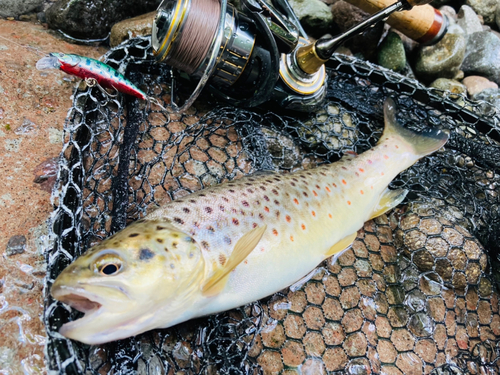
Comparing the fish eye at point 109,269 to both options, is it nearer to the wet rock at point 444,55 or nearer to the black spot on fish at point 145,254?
the black spot on fish at point 145,254

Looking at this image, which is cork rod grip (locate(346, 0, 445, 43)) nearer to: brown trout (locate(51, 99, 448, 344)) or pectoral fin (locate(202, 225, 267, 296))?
brown trout (locate(51, 99, 448, 344))

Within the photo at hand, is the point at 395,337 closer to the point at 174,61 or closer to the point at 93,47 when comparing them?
the point at 174,61

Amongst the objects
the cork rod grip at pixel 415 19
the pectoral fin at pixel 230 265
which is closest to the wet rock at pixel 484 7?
the cork rod grip at pixel 415 19

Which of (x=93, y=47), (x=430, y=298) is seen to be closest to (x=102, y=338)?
(x=430, y=298)

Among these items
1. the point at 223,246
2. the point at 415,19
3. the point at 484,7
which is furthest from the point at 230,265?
the point at 484,7

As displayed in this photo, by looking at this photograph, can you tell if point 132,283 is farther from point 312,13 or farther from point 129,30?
point 312,13
